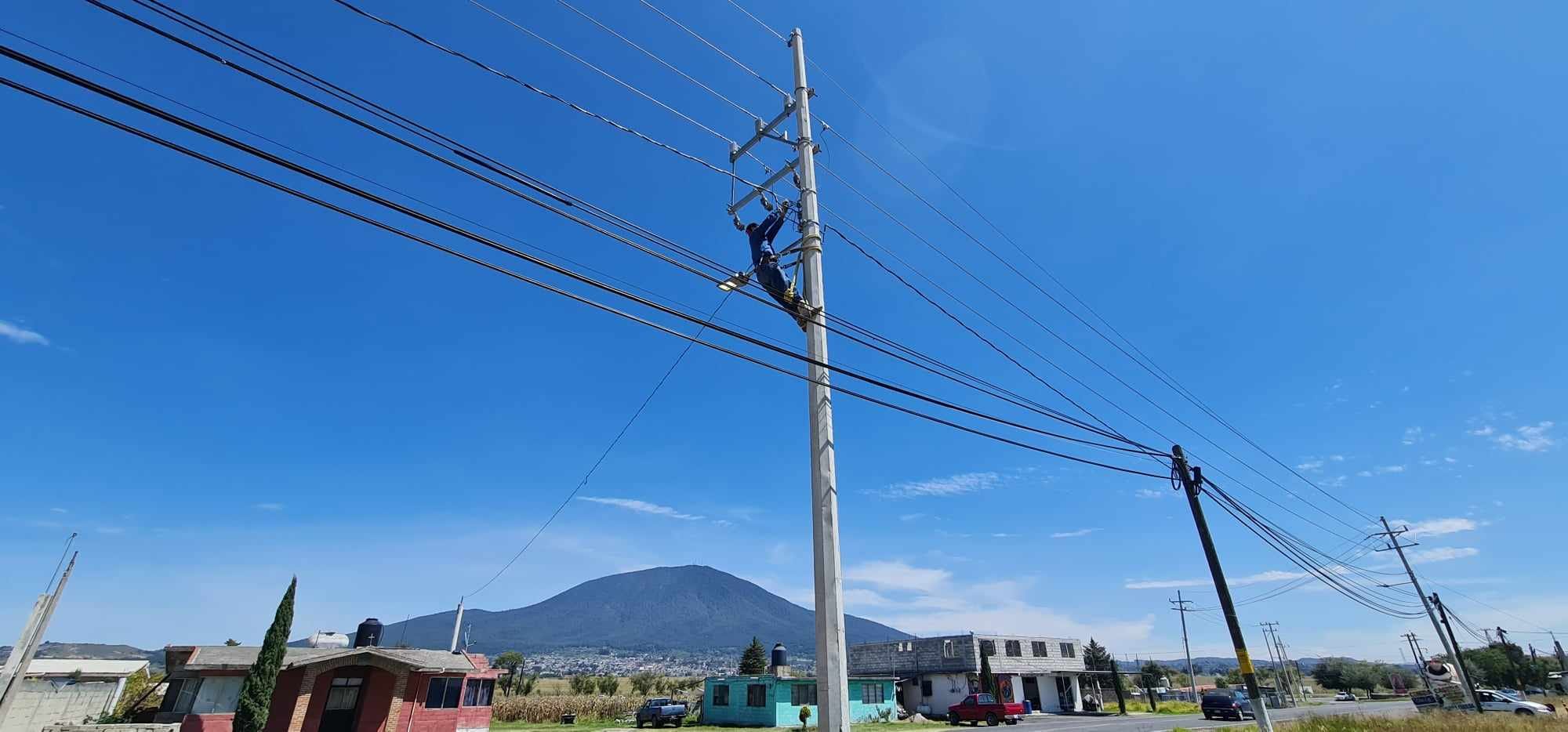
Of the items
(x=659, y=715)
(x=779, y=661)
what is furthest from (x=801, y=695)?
(x=659, y=715)

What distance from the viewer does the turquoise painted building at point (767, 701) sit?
137ft

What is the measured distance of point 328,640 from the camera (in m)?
35.2

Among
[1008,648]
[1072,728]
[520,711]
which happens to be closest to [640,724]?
[520,711]

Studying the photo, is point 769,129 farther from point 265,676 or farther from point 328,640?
point 328,640

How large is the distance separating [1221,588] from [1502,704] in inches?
1443

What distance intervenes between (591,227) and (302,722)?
29.9 metres

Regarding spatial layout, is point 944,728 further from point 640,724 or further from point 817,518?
point 817,518

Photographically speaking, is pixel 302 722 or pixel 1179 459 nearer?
pixel 1179 459

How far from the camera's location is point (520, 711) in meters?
46.8

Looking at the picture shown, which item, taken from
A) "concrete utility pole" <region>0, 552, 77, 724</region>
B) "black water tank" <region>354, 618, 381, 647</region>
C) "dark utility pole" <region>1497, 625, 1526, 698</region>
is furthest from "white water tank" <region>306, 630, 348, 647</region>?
"dark utility pole" <region>1497, 625, 1526, 698</region>

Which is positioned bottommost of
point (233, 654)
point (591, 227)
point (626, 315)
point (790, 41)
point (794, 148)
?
point (233, 654)

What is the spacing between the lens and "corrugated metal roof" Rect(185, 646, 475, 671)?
26.0 m

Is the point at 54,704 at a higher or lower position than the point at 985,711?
higher

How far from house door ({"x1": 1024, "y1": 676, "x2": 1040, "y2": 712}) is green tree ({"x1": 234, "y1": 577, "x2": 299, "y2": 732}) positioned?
176ft
